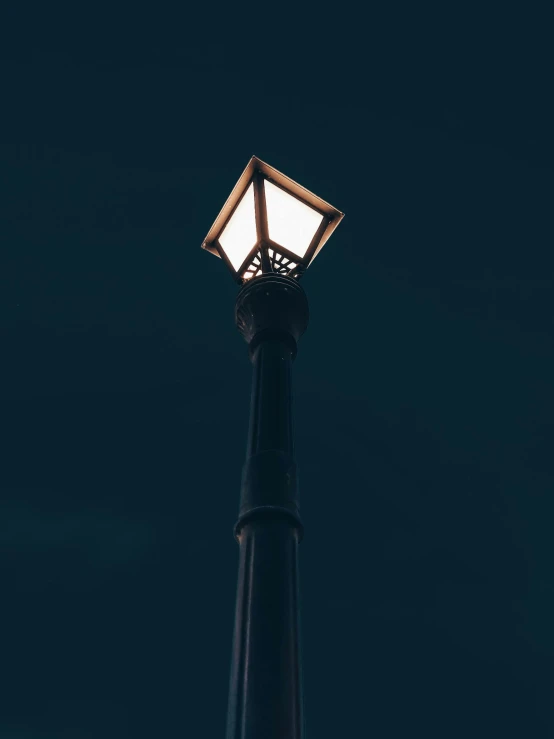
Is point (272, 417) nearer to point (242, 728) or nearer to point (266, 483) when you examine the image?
point (266, 483)

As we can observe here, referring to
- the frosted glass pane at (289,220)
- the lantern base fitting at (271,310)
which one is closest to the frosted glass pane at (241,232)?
the frosted glass pane at (289,220)

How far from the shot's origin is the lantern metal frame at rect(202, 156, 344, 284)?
459 cm

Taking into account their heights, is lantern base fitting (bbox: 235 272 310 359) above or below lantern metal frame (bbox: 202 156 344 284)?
below

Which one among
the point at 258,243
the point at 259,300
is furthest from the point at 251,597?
the point at 258,243

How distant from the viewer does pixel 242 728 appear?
7.55 feet

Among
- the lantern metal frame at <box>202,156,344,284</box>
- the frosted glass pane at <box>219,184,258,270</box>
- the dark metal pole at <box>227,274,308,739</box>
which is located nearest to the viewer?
the dark metal pole at <box>227,274,308,739</box>

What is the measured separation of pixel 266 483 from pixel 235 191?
8.15 feet

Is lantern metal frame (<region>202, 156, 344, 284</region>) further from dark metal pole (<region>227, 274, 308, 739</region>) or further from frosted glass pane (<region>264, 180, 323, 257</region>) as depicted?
dark metal pole (<region>227, 274, 308, 739</region>)

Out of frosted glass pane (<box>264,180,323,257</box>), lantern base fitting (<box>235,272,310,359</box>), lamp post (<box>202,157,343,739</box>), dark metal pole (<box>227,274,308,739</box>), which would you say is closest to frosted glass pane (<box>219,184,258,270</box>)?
lamp post (<box>202,157,343,739</box>)

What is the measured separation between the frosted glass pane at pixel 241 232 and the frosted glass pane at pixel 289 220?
123mm

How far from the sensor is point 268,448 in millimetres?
3326

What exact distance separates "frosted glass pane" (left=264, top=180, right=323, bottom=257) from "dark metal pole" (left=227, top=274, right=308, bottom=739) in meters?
0.69

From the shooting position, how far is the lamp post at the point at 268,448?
240 cm

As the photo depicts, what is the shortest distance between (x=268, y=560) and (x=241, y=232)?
106 inches
